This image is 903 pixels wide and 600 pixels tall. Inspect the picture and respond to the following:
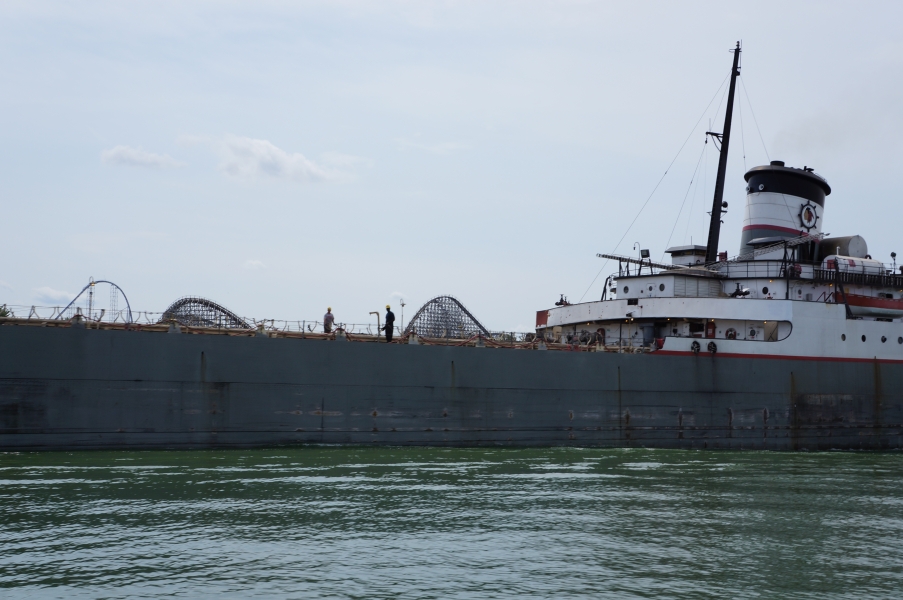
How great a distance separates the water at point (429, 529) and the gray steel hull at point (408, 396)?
1.13m

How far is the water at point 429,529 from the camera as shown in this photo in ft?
27.6

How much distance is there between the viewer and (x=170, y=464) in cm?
1545

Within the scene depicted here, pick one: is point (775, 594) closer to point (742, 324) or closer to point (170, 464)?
point (170, 464)

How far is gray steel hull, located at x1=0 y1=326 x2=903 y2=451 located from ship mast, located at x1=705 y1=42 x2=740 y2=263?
512cm

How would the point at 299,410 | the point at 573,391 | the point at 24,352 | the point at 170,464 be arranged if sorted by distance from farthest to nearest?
1. the point at 573,391
2. the point at 299,410
3. the point at 24,352
4. the point at 170,464

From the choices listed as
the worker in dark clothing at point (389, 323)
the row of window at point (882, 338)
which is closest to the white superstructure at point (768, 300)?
the row of window at point (882, 338)

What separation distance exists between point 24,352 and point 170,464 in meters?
4.02

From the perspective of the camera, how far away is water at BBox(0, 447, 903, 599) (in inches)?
332

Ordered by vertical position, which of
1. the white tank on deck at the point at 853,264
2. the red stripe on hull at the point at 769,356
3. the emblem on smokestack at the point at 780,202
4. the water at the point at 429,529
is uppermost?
Result: the emblem on smokestack at the point at 780,202

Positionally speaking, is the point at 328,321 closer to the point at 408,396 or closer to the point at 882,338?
the point at 408,396

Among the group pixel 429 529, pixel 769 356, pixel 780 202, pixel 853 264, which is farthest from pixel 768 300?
pixel 429 529

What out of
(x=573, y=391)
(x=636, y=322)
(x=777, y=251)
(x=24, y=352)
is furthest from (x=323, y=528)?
(x=777, y=251)

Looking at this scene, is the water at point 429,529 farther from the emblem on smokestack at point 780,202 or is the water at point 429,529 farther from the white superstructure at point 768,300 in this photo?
the emblem on smokestack at point 780,202

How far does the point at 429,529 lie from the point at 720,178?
20514mm
